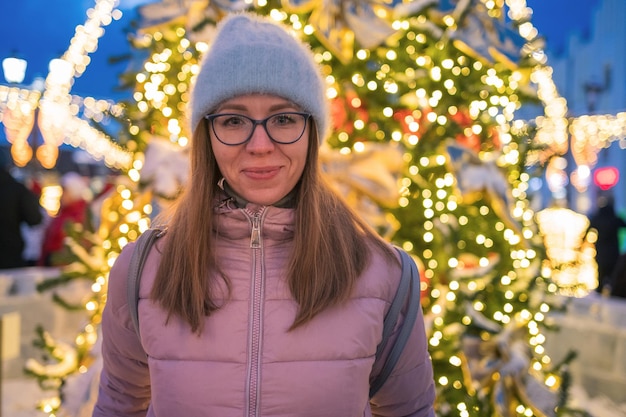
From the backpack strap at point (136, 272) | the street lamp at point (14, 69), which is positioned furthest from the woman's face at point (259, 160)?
the street lamp at point (14, 69)

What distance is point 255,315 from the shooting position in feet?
4.03

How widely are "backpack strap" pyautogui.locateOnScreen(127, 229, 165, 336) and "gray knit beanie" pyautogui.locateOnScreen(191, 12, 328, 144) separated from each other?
0.32 meters

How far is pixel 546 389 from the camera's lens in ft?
8.13

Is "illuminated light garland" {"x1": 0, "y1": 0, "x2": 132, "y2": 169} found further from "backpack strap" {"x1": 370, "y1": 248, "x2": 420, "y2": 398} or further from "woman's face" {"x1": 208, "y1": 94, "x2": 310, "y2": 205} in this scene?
"backpack strap" {"x1": 370, "y1": 248, "x2": 420, "y2": 398}

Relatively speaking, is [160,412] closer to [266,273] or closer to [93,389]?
[266,273]

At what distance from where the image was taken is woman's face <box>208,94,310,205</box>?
1.29 meters

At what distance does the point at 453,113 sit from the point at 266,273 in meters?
2.01

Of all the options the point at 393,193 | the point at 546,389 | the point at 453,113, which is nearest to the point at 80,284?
the point at 393,193

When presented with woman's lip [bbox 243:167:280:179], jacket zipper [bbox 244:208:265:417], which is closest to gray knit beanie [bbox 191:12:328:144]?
woman's lip [bbox 243:167:280:179]

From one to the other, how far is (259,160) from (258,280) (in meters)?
0.28

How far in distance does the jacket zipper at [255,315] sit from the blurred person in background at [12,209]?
4.14m

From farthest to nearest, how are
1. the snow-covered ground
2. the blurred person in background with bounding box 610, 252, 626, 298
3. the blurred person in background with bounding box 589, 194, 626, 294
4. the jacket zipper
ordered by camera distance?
the blurred person in background with bounding box 589, 194, 626, 294 < the blurred person in background with bounding box 610, 252, 626, 298 < the snow-covered ground < the jacket zipper

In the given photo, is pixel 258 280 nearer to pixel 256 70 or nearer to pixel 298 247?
pixel 298 247

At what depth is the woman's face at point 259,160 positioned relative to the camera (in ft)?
4.23
